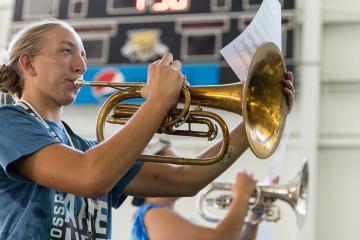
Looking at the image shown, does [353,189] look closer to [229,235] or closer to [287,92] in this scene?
[229,235]

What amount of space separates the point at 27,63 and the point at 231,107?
19.3 inches

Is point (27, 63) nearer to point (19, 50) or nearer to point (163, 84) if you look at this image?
point (19, 50)

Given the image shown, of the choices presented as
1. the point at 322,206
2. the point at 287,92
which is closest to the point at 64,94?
the point at 287,92

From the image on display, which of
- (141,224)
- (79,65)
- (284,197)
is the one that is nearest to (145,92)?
(79,65)

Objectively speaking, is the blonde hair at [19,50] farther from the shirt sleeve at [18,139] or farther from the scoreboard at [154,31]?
the scoreboard at [154,31]

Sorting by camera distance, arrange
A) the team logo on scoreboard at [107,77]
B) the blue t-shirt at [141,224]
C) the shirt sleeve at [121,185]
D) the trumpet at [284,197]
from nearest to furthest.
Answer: the shirt sleeve at [121,185] → the blue t-shirt at [141,224] → the trumpet at [284,197] → the team logo on scoreboard at [107,77]

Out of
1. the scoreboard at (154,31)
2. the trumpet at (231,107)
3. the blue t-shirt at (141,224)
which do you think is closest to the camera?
the trumpet at (231,107)

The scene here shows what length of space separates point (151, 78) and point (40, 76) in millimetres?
292

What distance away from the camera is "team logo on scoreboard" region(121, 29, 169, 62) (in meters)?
5.56

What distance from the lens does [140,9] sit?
5590 mm

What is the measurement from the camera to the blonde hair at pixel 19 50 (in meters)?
1.48

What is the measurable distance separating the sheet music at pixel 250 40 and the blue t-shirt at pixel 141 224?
100cm

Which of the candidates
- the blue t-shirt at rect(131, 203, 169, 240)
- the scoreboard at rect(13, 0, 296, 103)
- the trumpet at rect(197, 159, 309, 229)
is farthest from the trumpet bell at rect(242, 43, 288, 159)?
the scoreboard at rect(13, 0, 296, 103)

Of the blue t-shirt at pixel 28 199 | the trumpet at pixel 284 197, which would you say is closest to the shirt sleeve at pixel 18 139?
the blue t-shirt at pixel 28 199
